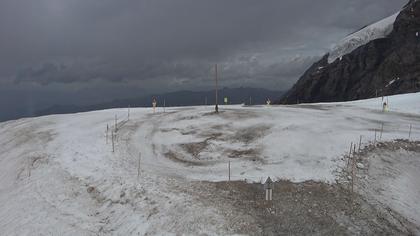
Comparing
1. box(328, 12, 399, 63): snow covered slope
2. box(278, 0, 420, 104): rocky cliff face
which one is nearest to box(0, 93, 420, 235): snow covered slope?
box(278, 0, 420, 104): rocky cliff face

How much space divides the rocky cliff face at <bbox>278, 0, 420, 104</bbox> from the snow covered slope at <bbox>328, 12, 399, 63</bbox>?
9.45 feet

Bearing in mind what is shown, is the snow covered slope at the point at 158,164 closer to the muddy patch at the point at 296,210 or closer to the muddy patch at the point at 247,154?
the muddy patch at the point at 247,154

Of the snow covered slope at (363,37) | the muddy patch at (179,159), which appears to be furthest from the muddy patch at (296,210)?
the snow covered slope at (363,37)

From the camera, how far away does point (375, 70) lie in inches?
4670

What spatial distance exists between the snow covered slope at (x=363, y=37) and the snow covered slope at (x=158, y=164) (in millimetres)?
104198

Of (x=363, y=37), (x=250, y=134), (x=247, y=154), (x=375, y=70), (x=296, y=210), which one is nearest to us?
(x=296, y=210)

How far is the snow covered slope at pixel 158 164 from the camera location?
1673 cm

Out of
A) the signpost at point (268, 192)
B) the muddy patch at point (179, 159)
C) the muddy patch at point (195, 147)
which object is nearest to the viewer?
the signpost at point (268, 192)

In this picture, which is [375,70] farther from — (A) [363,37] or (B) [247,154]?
(B) [247,154]

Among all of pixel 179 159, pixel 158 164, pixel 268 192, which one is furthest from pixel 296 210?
pixel 158 164

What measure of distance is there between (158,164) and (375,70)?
111m

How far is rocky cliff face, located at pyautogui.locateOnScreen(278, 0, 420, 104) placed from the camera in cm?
9950

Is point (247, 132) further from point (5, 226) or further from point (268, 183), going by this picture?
point (5, 226)

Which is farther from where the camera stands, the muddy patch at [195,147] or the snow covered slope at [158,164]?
the muddy patch at [195,147]
